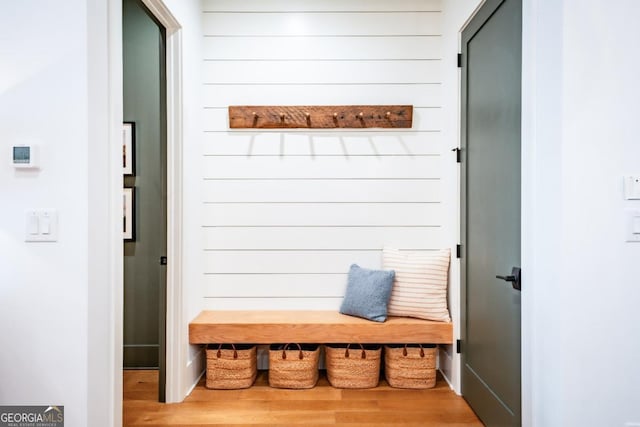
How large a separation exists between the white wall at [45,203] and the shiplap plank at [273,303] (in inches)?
60.3

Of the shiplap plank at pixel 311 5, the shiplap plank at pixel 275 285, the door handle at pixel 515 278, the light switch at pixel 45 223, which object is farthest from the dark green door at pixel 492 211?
the light switch at pixel 45 223

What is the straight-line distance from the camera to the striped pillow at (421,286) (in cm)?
281

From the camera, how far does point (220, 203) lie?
3.05m

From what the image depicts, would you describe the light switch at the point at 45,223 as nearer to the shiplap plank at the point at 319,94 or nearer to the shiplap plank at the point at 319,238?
the shiplap plank at the point at 319,238

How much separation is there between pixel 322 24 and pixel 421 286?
2.08 meters

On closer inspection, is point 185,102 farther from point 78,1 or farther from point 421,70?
point 421,70

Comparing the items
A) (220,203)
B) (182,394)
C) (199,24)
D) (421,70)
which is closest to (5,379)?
(182,394)

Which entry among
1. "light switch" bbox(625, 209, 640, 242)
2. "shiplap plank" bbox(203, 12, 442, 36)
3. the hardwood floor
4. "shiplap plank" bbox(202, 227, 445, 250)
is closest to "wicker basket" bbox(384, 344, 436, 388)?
the hardwood floor

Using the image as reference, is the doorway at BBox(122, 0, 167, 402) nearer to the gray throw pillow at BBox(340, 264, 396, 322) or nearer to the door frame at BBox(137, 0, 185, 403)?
the door frame at BBox(137, 0, 185, 403)

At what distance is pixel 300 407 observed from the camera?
254 centimetres

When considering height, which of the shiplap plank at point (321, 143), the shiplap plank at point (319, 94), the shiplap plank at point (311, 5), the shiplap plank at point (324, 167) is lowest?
the shiplap plank at point (324, 167)

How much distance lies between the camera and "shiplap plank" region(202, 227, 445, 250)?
3.06 m

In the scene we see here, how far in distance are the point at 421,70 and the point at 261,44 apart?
4.03ft

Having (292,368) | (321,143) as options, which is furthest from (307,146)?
(292,368)
